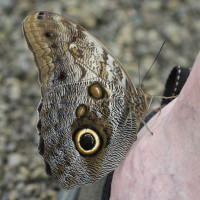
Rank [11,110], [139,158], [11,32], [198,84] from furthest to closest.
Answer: [11,32], [11,110], [139,158], [198,84]

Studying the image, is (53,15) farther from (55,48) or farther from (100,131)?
(100,131)

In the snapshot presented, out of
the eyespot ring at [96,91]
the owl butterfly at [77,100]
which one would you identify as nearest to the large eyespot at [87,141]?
the owl butterfly at [77,100]

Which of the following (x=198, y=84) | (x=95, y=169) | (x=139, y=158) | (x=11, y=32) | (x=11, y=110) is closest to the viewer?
(x=198, y=84)

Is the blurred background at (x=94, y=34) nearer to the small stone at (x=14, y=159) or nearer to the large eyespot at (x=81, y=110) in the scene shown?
the small stone at (x=14, y=159)

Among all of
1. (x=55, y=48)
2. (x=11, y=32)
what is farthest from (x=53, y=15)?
(x=11, y=32)

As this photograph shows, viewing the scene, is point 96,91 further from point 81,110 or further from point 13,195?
point 13,195

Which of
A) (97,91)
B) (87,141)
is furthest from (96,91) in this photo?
(87,141)
